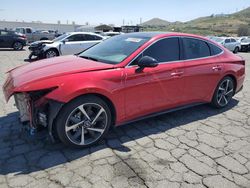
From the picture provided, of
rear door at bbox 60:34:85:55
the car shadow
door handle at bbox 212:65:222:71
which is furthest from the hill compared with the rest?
the car shadow

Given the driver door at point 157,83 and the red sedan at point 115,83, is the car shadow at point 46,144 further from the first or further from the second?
the driver door at point 157,83

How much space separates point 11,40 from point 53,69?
1608cm

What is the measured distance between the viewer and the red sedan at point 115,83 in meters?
3.29

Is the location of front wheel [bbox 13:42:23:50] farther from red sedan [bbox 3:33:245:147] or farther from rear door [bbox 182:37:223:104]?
rear door [bbox 182:37:223:104]

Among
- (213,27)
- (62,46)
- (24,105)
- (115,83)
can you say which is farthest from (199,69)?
(213,27)

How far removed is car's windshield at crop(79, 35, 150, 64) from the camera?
Answer: 399 centimetres

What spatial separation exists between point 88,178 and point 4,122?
2.30 meters

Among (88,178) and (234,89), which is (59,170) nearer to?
(88,178)

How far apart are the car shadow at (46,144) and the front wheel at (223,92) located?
1.63ft

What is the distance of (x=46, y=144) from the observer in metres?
3.69

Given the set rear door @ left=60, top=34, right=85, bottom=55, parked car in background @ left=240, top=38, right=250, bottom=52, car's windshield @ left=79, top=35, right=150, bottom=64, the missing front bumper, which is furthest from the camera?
parked car in background @ left=240, top=38, right=250, bottom=52

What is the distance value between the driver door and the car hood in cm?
47

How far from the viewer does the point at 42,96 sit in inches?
129

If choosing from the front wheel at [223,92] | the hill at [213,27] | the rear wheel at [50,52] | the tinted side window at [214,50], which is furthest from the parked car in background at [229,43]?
the hill at [213,27]
